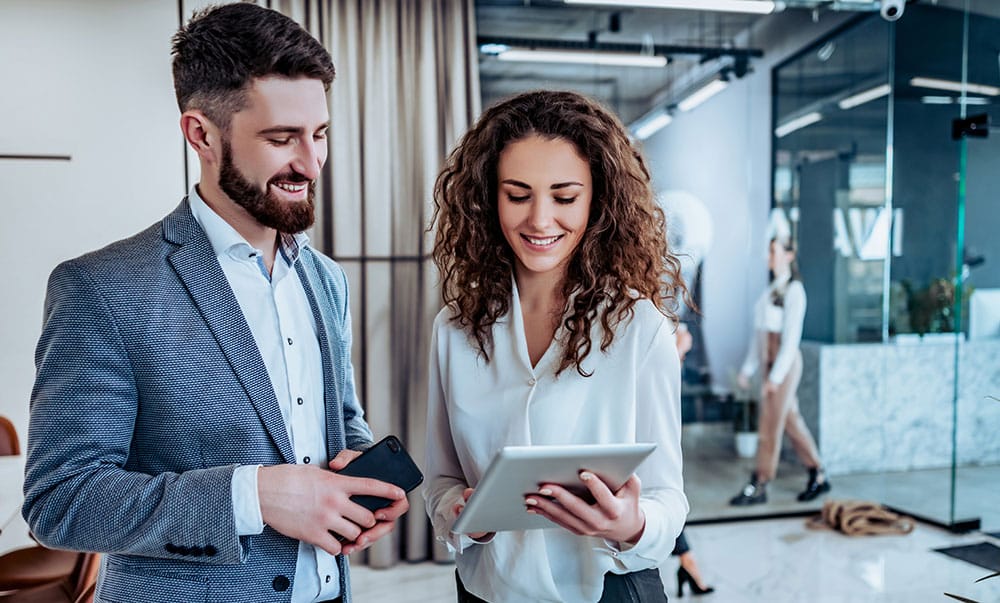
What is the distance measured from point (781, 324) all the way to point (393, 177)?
8.40ft

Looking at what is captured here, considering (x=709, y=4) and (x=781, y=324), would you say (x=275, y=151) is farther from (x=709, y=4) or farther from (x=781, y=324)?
(x=781, y=324)

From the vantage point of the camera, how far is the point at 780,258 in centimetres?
480

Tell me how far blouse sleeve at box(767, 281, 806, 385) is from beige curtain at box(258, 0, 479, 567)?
2.21m

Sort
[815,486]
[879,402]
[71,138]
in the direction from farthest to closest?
[879,402] < [815,486] < [71,138]

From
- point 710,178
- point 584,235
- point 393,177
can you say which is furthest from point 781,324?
point 584,235

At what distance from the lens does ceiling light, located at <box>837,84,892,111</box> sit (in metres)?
4.84

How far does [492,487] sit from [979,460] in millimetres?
4114

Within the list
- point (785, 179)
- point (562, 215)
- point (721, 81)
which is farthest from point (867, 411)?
point (562, 215)

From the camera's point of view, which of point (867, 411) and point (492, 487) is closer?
point (492, 487)

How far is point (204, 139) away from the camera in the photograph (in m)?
1.16

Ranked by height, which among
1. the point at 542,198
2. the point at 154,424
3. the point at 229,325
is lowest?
the point at 154,424

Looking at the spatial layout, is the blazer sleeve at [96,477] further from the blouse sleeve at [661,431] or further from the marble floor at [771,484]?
the marble floor at [771,484]

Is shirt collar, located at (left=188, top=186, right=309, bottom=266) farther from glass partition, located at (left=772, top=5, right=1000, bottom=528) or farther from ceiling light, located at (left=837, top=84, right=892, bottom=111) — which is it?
ceiling light, located at (left=837, top=84, right=892, bottom=111)

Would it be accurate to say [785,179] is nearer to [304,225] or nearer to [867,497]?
[867,497]
